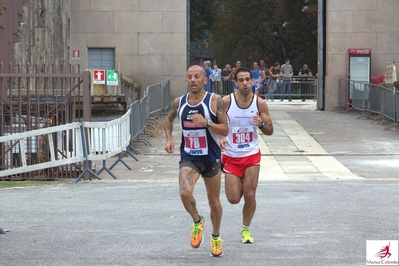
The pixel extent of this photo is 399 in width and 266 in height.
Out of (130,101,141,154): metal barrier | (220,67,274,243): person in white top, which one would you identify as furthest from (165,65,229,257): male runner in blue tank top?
(130,101,141,154): metal barrier

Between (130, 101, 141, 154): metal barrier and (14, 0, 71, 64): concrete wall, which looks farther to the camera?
(14, 0, 71, 64): concrete wall

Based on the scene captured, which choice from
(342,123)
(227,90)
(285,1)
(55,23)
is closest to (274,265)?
(342,123)

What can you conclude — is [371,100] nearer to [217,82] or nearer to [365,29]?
[365,29]

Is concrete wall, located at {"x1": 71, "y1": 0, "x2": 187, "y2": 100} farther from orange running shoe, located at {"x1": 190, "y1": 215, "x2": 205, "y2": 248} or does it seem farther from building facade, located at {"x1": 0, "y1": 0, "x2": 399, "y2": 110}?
orange running shoe, located at {"x1": 190, "y1": 215, "x2": 205, "y2": 248}

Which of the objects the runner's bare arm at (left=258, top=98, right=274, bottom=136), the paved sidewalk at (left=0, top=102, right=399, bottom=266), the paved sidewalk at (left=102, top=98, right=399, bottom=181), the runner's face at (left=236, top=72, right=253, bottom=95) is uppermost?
the runner's face at (left=236, top=72, right=253, bottom=95)

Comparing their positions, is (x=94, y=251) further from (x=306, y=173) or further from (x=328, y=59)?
(x=328, y=59)

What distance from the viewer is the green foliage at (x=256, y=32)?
65.8 metres

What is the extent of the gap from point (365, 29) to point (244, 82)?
2566 centimetres

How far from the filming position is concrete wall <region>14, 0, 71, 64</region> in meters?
27.5

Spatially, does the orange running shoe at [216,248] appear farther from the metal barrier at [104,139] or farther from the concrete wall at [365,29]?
the concrete wall at [365,29]

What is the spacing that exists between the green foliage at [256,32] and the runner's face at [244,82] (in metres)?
55.1

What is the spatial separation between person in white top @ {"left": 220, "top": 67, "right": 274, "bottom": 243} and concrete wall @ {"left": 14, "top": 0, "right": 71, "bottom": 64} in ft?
58.7

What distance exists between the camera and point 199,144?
8625 mm

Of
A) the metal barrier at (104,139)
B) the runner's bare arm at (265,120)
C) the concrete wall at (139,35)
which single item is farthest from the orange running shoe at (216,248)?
the concrete wall at (139,35)
